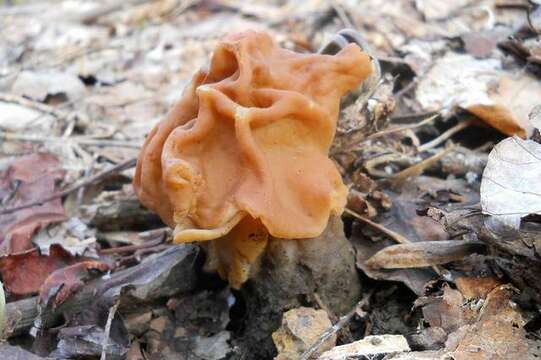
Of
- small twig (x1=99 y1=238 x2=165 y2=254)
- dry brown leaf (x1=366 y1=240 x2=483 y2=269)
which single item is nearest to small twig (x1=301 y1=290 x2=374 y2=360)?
dry brown leaf (x1=366 y1=240 x2=483 y2=269)

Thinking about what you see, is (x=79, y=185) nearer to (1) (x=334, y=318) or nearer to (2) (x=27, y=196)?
(2) (x=27, y=196)

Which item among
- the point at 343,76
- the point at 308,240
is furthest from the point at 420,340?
the point at 343,76

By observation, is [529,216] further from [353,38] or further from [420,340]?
[353,38]

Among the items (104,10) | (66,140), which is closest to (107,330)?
(66,140)

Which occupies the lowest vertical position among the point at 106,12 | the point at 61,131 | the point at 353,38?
the point at 106,12

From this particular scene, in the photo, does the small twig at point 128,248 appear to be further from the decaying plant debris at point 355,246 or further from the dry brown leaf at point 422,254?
the dry brown leaf at point 422,254

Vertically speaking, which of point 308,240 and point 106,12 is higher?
point 308,240

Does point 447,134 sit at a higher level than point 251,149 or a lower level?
lower
